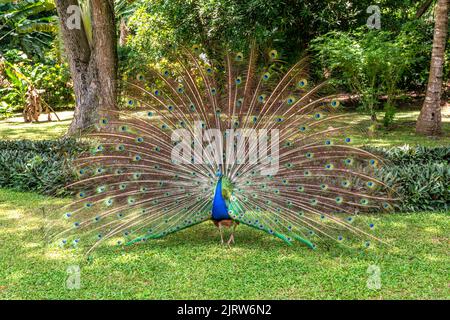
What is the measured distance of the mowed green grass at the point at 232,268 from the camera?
4.55 metres

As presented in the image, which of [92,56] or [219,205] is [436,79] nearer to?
[92,56]

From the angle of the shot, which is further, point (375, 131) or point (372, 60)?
point (375, 131)

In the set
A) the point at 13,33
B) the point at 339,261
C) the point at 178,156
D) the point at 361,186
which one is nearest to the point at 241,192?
the point at 178,156

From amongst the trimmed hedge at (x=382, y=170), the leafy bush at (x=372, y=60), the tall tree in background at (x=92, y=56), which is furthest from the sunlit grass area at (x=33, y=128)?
the leafy bush at (x=372, y=60)

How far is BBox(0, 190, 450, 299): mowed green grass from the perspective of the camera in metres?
4.55

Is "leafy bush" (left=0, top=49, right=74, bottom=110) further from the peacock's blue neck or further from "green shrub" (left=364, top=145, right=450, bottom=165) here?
the peacock's blue neck

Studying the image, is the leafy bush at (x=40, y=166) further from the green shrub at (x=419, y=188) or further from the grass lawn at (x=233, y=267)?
the green shrub at (x=419, y=188)

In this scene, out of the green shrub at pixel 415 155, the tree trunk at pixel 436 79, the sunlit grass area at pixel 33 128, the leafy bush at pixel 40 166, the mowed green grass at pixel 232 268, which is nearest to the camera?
the mowed green grass at pixel 232 268

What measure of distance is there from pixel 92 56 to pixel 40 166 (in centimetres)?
408

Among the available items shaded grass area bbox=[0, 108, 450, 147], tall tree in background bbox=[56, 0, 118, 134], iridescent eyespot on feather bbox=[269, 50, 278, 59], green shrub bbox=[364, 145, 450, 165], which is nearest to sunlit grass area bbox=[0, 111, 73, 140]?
shaded grass area bbox=[0, 108, 450, 147]

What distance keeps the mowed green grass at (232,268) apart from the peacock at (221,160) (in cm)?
22

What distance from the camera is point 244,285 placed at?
467 cm

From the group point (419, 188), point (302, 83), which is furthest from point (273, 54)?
point (419, 188)

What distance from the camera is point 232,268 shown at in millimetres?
5043
